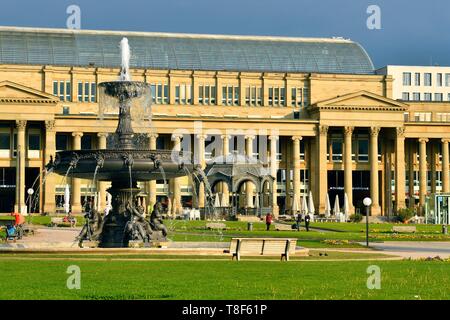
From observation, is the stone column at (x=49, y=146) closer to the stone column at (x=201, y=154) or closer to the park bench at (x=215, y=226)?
the stone column at (x=201, y=154)

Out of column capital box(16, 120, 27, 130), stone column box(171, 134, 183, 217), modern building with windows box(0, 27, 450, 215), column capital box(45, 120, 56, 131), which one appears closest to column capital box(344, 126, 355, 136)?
modern building with windows box(0, 27, 450, 215)

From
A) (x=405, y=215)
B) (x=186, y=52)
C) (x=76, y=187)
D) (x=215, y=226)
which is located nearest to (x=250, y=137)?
(x=186, y=52)

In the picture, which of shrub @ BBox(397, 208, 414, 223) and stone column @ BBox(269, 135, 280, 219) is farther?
stone column @ BBox(269, 135, 280, 219)

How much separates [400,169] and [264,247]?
98590mm

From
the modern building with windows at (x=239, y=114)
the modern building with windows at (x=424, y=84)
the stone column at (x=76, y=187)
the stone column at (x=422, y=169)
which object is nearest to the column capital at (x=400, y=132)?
the modern building with windows at (x=239, y=114)

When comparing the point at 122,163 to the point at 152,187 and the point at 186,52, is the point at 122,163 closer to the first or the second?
the point at 152,187

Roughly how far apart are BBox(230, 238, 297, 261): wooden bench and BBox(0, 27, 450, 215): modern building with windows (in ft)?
282

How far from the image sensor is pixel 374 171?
138 meters

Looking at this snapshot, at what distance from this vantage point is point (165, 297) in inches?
994

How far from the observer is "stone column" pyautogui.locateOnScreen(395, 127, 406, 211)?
137125mm

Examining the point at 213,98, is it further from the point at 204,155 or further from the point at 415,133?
the point at 415,133

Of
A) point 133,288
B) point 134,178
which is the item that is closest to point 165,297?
point 133,288

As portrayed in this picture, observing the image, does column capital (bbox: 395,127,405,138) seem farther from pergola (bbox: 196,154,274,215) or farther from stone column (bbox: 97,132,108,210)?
stone column (bbox: 97,132,108,210)

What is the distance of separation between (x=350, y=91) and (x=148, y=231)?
10092 centimetres
